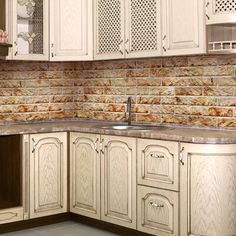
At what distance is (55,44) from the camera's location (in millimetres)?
4930

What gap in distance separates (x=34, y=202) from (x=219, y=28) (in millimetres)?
2027

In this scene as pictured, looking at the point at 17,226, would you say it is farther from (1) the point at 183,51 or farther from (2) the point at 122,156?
(1) the point at 183,51

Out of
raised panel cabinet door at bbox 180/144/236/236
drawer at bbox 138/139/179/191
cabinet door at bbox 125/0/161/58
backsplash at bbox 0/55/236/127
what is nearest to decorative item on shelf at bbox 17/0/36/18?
backsplash at bbox 0/55/236/127

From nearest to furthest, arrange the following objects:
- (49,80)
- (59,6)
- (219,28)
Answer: (219,28)
(59,6)
(49,80)

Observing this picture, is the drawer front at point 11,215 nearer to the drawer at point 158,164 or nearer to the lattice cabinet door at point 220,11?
the drawer at point 158,164

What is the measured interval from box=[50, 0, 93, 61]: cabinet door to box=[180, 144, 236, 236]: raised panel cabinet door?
1.65 m

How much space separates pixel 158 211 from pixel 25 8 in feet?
6.93

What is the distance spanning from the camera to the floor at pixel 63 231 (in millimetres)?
4484

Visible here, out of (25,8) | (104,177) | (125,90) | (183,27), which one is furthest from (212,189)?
(25,8)

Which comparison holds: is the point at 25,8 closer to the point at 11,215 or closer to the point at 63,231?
the point at 11,215

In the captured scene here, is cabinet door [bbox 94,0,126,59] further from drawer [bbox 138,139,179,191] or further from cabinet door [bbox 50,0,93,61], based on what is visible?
drawer [bbox 138,139,179,191]

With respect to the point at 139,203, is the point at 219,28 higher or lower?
higher

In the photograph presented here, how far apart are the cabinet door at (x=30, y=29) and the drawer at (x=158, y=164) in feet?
4.46

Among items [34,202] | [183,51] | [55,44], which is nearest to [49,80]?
[55,44]
